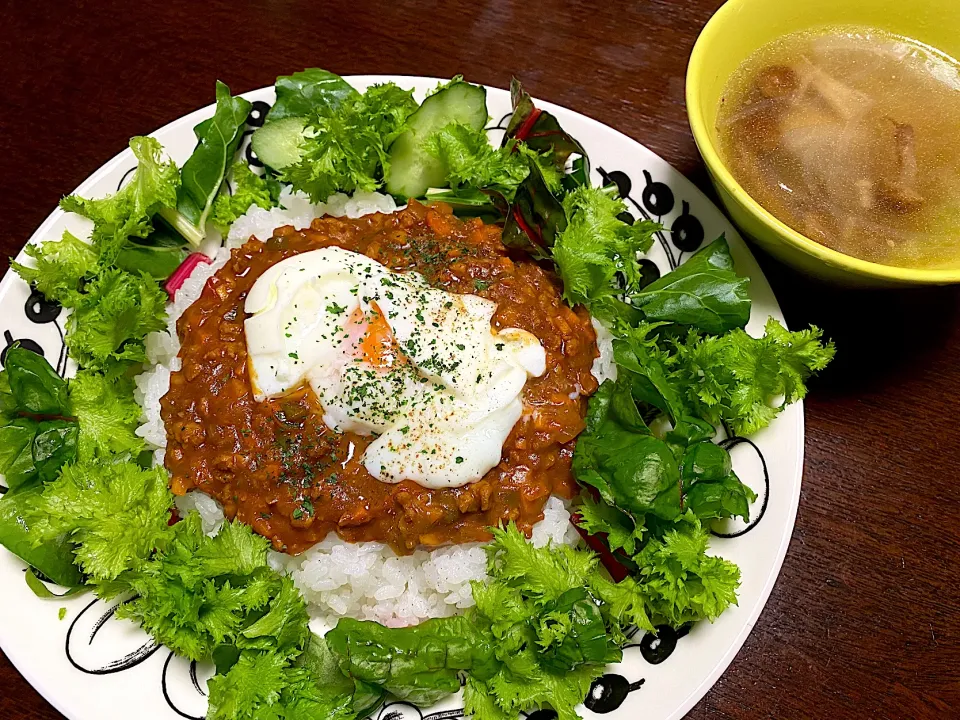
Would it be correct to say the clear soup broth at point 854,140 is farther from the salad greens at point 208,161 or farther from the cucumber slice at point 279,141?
the salad greens at point 208,161

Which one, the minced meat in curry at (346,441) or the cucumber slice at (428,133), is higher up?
the cucumber slice at (428,133)

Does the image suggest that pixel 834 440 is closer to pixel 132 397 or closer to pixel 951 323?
pixel 951 323

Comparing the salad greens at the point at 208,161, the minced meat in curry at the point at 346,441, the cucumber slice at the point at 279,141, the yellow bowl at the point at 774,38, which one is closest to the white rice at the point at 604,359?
the minced meat in curry at the point at 346,441

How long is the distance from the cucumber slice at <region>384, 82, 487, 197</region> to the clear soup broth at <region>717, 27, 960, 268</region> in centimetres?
103

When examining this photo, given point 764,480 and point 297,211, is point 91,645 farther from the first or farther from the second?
point 764,480

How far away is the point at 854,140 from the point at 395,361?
209 centimetres

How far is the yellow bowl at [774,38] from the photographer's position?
2.59m

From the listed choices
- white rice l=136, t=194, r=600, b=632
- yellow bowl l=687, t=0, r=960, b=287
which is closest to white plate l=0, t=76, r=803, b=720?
yellow bowl l=687, t=0, r=960, b=287

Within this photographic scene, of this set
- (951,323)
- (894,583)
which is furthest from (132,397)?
(951,323)

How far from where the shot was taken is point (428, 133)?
3.18 metres

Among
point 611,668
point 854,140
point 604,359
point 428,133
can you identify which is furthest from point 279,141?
point 611,668

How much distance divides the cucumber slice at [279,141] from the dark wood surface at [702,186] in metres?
0.70

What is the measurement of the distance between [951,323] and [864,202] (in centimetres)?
89

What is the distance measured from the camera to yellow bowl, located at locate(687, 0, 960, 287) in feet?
8.50
